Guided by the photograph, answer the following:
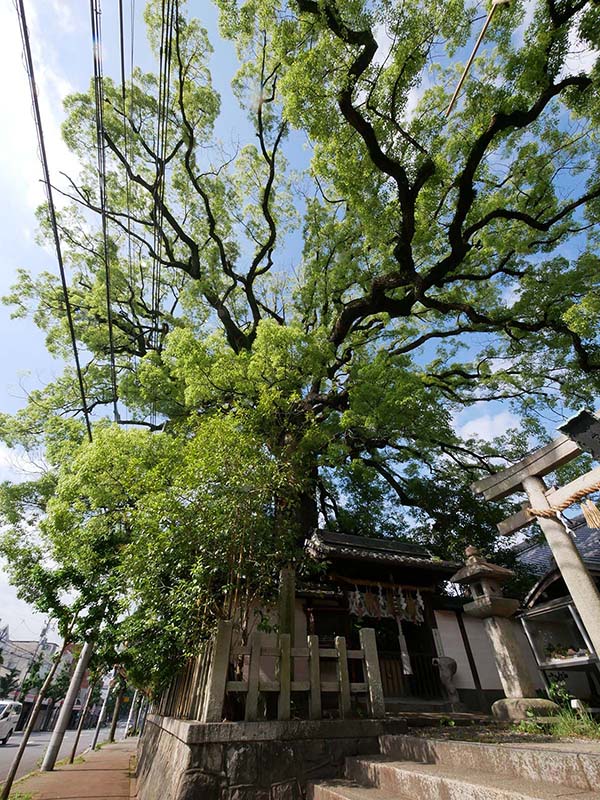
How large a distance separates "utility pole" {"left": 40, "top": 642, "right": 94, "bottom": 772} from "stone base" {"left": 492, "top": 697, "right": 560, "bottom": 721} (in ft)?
31.0

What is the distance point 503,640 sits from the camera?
6480 millimetres

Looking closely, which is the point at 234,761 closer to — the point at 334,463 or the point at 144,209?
the point at 334,463

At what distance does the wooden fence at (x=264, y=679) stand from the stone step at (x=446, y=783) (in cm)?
80

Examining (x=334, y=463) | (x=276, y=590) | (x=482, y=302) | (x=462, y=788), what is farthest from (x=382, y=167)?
(x=462, y=788)

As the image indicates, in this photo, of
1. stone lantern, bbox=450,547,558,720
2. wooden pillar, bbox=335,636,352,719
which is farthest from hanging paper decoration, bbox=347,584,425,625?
wooden pillar, bbox=335,636,352,719

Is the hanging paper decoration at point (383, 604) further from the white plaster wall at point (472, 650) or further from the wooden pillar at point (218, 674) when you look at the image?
the wooden pillar at point (218, 674)

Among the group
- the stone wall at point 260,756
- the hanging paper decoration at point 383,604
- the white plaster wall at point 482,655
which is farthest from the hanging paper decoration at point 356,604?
the stone wall at point 260,756

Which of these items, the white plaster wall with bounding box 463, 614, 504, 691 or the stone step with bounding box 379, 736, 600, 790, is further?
the white plaster wall with bounding box 463, 614, 504, 691

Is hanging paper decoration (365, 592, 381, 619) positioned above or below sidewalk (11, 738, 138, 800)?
above

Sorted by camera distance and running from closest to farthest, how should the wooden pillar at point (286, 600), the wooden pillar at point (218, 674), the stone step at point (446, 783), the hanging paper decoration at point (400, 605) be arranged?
the stone step at point (446, 783), the wooden pillar at point (218, 674), the wooden pillar at point (286, 600), the hanging paper decoration at point (400, 605)

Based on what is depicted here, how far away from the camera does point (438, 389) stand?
45.3 feet

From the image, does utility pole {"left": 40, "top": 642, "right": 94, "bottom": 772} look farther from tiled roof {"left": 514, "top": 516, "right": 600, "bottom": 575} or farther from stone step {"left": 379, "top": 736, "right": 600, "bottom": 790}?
tiled roof {"left": 514, "top": 516, "right": 600, "bottom": 575}

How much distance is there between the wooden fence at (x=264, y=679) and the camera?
4137 millimetres

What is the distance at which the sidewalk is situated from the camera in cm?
706
